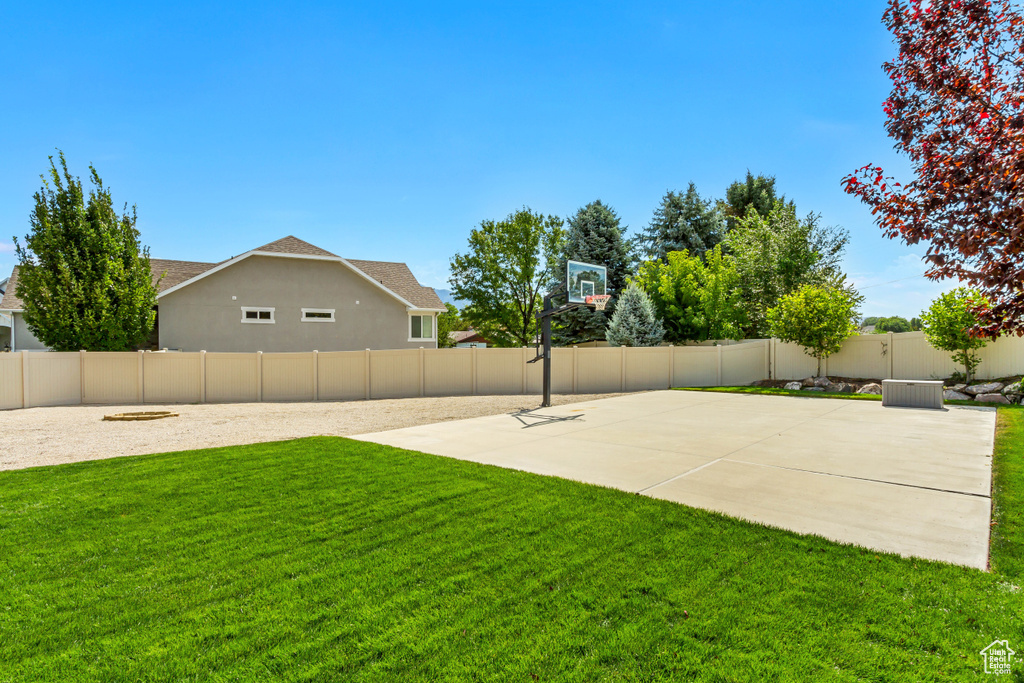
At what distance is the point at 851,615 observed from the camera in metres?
2.85

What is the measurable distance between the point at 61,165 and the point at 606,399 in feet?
60.3

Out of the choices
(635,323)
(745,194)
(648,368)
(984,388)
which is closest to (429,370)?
(648,368)

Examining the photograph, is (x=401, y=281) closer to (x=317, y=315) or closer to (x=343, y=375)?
(x=317, y=315)

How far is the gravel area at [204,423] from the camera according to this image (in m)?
8.23

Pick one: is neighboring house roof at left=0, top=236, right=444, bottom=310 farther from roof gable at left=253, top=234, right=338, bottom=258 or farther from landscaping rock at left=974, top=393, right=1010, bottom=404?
landscaping rock at left=974, top=393, right=1010, bottom=404

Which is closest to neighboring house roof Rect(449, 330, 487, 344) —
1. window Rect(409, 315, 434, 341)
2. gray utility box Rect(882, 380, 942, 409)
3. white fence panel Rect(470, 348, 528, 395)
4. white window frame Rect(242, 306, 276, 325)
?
window Rect(409, 315, 434, 341)

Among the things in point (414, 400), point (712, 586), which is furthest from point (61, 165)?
point (712, 586)

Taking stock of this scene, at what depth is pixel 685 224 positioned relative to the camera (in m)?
32.0

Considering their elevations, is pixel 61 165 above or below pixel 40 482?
above

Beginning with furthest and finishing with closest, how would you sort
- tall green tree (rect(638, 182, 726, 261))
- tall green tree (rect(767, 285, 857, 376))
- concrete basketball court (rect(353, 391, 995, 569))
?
1. tall green tree (rect(638, 182, 726, 261))
2. tall green tree (rect(767, 285, 857, 376))
3. concrete basketball court (rect(353, 391, 995, 569))

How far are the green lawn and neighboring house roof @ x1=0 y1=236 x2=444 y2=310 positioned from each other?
16.9 metres

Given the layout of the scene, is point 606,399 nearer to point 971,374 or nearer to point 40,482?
point 971,374

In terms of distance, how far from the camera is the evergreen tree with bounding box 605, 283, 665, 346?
2259cm

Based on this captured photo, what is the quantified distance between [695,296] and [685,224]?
31.4ft
